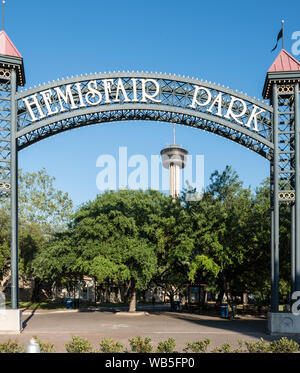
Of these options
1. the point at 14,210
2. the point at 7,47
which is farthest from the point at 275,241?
the point at 7,47

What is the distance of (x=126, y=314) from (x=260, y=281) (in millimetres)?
9835

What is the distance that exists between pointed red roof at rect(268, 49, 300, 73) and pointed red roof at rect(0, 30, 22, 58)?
11.6m

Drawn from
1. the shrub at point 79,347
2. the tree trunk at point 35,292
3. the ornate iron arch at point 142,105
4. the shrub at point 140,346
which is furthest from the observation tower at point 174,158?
the shrub at point 79,347

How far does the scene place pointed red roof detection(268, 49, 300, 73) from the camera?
19.4m

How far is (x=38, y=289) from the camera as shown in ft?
156

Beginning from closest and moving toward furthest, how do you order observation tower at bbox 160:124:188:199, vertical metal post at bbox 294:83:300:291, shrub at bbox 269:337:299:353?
1. shrub at bbox 269:337:299:353
2. vertical metal post at bbox 294:83:300:291
3. observation tower at bbox 160:124:188:199

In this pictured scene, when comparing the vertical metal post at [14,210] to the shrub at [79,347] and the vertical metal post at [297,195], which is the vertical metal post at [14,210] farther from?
the vertical metal post at [297,195]

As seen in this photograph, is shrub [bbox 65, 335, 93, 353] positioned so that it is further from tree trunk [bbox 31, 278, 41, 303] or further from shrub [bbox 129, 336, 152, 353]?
tree trunk [bbox 31, 278, 41, 303]

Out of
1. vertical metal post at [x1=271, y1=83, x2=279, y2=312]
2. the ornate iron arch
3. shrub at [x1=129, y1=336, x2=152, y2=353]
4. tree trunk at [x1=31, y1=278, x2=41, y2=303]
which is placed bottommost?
tree trunk at [x1=31, y1=278, x2=41, y2=303]

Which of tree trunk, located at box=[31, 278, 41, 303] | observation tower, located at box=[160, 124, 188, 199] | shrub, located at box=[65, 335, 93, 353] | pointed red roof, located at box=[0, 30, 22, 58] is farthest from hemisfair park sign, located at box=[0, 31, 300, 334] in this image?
observation tower, located at box=[160, 124, 188, 199]

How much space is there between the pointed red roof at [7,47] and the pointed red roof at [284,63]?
38.0ft

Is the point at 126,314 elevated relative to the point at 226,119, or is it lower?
lower
